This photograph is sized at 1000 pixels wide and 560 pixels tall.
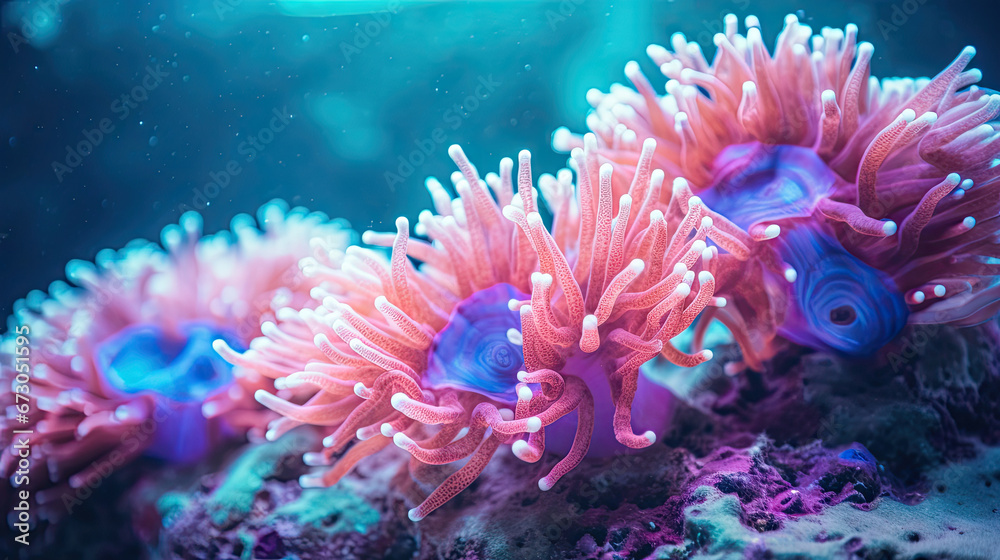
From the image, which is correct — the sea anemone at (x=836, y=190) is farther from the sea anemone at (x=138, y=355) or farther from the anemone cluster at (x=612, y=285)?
the sea anemone at (x=138, y=355)

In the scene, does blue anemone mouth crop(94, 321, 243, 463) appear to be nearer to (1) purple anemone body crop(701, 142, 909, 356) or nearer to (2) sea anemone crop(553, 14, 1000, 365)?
(2) sea anemone crop(553, 14, 1000, 365)

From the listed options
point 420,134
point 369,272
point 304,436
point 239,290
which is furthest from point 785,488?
point 420,134

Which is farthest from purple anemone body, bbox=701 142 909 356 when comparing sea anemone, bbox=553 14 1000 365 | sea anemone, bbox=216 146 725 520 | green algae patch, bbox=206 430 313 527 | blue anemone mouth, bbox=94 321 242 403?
blue anemone mouth, bbox=94 321 242 403

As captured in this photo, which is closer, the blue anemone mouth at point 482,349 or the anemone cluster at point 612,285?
the anemone cluster at point 612,285

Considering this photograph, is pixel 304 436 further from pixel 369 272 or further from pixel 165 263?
pixel 165 263

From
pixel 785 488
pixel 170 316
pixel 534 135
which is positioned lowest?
pixel 785 488

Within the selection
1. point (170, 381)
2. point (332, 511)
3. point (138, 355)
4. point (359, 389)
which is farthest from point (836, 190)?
point (138, 355)

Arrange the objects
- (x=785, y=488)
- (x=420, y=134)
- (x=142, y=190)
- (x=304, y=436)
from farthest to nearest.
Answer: (x=420, y=134)
(x=142, y=190)
(x=304, y=436)
(x=785, y=488)

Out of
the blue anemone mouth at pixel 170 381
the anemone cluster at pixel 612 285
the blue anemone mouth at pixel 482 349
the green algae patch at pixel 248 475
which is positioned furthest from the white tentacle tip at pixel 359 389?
Result: the blue anemone mouth at pixel 170 381
